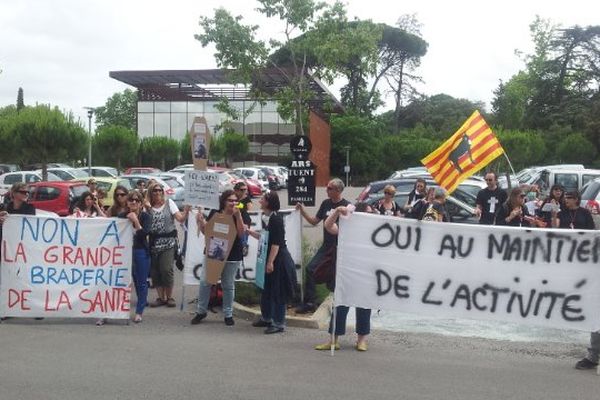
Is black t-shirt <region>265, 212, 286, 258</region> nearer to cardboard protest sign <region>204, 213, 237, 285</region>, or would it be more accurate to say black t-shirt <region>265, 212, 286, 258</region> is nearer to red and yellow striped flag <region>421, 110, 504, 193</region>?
cardboard protest sign <region>204, 213, 237, 285</region>

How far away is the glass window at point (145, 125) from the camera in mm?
67625

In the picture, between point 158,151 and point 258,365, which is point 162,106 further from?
point 258,365

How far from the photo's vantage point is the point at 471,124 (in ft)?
35.2

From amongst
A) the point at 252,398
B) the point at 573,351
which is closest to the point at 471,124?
the point at 573,351

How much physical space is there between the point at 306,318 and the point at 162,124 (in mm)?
61281

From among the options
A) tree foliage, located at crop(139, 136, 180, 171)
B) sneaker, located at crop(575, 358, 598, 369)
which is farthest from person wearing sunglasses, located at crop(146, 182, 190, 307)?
tree foliage, located at crop(139, 136, 180, 171)

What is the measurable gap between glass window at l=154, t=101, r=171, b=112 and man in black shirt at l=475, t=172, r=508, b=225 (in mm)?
58024

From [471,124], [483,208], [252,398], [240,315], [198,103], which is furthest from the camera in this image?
[198,103]

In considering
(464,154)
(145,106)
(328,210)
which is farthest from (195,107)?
(328,210)

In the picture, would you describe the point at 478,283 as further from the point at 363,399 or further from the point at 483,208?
the point at 483,208

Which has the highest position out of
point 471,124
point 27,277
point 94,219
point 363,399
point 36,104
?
point 36,104

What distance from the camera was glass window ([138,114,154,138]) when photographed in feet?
222

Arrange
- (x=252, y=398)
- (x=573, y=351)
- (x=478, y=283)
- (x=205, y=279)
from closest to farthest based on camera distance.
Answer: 1. (x=252, y=398)
2. (x=478, y=283)
3. (x=573, y=351)
4. (x=205, y=279)

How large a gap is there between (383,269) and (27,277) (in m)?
4.21
